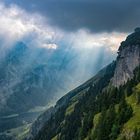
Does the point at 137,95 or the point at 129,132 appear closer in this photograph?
the point at 129,132

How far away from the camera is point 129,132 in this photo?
6063 inches

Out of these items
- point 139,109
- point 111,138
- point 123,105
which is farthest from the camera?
point 123,105

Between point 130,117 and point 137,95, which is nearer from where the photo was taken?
point 130,117

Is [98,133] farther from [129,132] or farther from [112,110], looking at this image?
[129,132]

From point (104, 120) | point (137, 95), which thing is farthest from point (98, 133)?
point (137, 95)

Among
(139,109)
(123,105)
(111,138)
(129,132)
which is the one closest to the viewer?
(129,132)

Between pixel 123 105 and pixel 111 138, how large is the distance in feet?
84.6

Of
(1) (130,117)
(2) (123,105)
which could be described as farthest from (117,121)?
(2) (123,105)

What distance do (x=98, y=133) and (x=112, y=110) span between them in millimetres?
14628

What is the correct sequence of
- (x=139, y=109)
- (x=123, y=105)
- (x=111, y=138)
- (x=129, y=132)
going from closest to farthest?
(x=129, y=132) < (x=111, y=138) < (x=139, y=109) < (x=123, y=105)

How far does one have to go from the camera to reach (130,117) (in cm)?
17088

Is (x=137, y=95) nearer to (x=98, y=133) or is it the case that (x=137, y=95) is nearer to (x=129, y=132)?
(x=98, y=133)

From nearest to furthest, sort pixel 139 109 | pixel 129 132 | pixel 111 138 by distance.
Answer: pixel 129 132, pixel 111 138, pixel 139 109

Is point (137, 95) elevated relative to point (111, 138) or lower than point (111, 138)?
elevated
